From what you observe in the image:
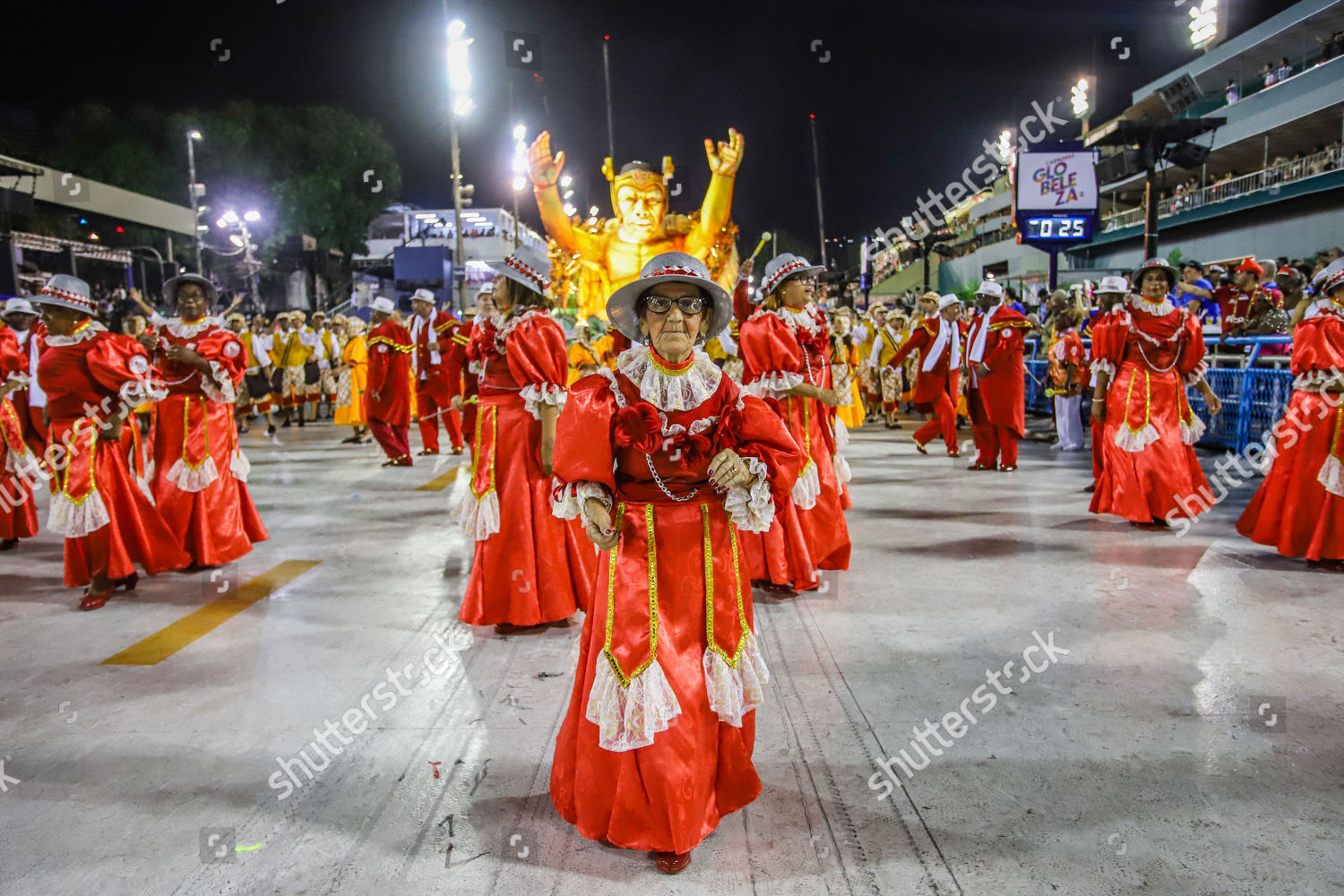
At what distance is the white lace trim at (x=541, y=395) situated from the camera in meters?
4.28

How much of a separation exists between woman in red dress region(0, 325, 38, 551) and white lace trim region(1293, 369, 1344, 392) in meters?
8.90

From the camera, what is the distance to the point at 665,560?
8.32 ft

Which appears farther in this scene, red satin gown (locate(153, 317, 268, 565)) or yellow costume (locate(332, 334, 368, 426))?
yellow costume (locate(332, 334, 368, 426))

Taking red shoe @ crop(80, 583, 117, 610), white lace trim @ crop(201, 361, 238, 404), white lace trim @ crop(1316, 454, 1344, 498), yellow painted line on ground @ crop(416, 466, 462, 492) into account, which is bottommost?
red shoe @ crop(80, 583, 117, 610)

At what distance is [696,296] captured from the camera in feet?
8.62

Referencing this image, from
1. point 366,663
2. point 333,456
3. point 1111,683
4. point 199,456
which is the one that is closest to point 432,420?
point 333,456

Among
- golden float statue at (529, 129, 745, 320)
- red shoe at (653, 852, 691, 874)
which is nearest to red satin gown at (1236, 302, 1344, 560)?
red shoe at (653, 852, 691, 874)

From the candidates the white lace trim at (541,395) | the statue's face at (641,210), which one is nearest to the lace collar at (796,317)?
the white lace trim at (541,395)

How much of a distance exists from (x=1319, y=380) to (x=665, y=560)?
4.90 m

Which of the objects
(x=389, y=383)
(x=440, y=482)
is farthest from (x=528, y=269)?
(x=389, y=383)

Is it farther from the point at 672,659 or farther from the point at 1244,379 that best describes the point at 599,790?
the point at 1244,379

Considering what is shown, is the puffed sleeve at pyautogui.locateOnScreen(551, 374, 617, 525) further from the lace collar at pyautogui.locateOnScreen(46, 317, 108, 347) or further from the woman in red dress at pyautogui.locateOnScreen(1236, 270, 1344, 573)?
the woman in red dress at pyautogui.locateOnScreen(1236, 270, 1344, 573)

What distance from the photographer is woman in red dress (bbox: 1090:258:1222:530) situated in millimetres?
6215

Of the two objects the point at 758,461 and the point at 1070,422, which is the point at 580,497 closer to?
the point at 758,461
